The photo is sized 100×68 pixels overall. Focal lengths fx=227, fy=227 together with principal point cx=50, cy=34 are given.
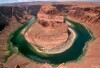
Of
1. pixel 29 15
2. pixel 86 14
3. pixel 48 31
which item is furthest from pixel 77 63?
pixel 29 15

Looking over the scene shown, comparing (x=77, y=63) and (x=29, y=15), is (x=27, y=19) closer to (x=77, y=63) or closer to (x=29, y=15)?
(x=29, y=15)

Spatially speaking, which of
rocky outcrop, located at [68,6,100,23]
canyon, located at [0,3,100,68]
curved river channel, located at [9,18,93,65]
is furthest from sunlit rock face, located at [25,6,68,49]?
rocky outcrop, located at [68,6,100,23]

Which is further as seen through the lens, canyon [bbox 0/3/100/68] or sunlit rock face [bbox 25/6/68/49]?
sunlit rock face [bbox 25/6/68/49]

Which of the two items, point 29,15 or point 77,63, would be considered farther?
point 29,15

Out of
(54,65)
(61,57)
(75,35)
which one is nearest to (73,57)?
(61,57)

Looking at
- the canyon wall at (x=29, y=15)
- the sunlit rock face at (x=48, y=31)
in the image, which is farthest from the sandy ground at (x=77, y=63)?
the canyon wall at (x=29, y=15)

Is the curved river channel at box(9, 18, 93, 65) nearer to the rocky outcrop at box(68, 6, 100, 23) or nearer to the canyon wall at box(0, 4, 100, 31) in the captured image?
the rocky outcrop at box(68, 6, 100, 23)
